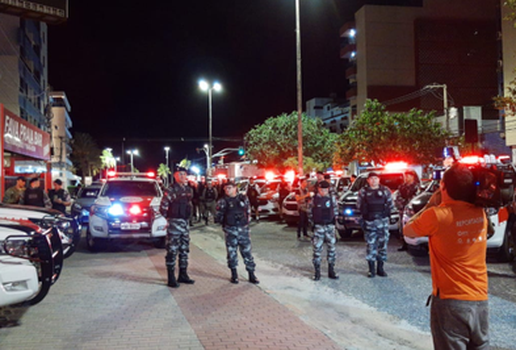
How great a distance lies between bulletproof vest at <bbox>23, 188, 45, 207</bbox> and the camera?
10.7m

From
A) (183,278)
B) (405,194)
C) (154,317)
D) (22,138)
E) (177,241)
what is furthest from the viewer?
(22,138)

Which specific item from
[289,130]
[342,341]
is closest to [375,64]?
[289,130]

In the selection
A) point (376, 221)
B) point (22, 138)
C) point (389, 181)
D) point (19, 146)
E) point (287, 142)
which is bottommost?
point (376, 221)

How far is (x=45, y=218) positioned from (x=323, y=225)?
14.3 ft

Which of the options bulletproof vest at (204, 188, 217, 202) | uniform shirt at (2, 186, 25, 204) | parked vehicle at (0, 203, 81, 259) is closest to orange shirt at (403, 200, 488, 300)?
parked vehicle at (0, 203, 81, 259)

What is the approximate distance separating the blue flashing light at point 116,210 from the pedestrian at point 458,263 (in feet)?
28.9

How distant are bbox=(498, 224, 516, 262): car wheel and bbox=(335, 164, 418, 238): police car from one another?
3.10m

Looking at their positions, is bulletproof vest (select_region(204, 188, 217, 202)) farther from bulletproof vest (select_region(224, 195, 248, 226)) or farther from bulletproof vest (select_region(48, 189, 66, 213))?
bulletproof vest (select_region(224, 195, 248, 226))

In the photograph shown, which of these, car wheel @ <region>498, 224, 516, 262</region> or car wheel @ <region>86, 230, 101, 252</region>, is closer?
car wheel @ <region>498, 224, 516, 262</region>

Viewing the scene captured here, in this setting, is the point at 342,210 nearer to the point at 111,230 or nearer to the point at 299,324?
the point at 111,230

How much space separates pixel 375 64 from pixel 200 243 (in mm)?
50473

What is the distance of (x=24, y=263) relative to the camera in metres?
5.05

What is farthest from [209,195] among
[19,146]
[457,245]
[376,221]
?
[457,245]

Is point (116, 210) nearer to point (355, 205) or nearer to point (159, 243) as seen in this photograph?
point (159, 243)
